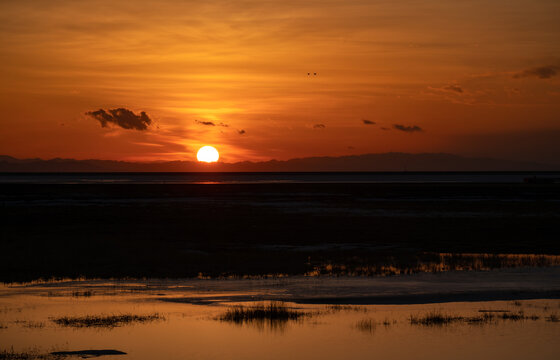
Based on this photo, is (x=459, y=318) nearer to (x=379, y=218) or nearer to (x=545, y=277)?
(x=545, y=277)

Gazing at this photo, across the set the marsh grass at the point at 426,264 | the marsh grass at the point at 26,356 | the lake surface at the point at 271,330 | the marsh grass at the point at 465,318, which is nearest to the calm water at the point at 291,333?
the lake surface at the point at 271,330

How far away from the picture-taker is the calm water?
17359 mm

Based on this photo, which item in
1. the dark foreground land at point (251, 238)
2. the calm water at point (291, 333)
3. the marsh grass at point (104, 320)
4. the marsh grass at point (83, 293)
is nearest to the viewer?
the calm water at point (291, 333)

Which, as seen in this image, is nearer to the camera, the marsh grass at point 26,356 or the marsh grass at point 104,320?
the marsh grass at point 26,356

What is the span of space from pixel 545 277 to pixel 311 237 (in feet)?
69.0

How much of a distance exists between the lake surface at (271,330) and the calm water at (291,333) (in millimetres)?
25

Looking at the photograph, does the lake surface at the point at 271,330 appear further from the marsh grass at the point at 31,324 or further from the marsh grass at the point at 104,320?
the marsh grass at the point at 104,320

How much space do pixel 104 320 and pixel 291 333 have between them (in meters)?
5.42

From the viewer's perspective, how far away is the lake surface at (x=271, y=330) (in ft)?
57.2

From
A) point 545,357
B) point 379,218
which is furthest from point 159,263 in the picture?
point 379,218

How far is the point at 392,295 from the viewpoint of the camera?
24.6m

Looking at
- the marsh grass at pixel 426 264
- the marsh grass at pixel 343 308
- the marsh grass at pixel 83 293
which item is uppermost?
the marsh grass at pixel 426 264

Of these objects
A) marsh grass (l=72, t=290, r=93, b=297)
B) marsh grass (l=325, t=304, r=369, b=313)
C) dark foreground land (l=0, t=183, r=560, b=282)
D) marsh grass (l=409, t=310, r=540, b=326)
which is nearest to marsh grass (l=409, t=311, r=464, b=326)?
marsh grass (l=409, t=310, r=540, b=326)

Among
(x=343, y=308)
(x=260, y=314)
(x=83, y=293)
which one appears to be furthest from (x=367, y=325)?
(x=83, y=293)
